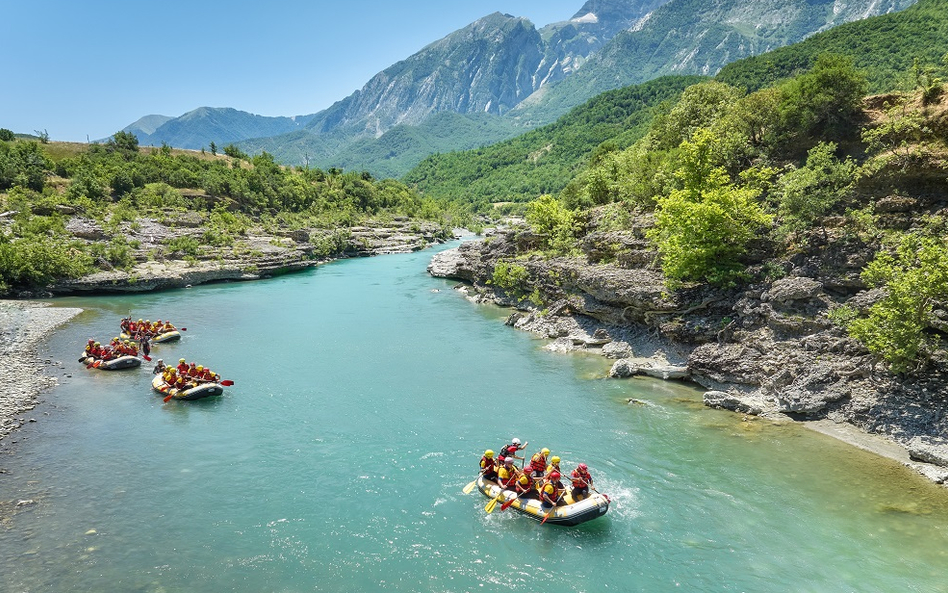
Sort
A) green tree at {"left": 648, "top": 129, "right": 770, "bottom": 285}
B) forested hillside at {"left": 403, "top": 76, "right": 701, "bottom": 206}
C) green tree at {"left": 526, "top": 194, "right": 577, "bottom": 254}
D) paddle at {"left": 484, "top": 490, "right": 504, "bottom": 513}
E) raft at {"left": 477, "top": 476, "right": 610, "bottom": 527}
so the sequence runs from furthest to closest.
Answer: forested hillside at {"left": 403, "top": 76, "right": 701, "bottom": 206}
green tree at {"left": 526, "top": 194, "right": 577, "bottom": 254}
green tree at {"left": 648, "top": 129, "right": 770, "bottom": 285}
paddle at {"left": 484, "top": 490, "right": 504, "bottom": 513}
raft at {"left": 477, "top": 476, "right": 610, "bottom": 527}

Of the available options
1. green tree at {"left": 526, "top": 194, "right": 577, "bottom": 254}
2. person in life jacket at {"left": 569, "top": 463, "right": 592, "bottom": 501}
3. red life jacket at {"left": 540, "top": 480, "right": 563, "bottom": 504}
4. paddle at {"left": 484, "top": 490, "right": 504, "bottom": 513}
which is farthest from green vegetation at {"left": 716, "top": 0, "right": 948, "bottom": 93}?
paddle at {"left": 484, "top": 490, "right": 504, "bottom": 513}

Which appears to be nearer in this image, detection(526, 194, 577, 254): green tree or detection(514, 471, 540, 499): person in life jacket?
detection(514, 471, 540, 499): person in life jacket

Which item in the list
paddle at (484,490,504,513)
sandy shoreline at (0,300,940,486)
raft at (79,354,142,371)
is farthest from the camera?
raft at (79,354,142,371)

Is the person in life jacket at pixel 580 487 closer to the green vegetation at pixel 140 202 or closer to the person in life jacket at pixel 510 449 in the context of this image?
the person in life jacket at pixel 510 449

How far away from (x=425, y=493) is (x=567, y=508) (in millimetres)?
5446

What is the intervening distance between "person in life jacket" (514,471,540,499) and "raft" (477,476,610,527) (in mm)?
211

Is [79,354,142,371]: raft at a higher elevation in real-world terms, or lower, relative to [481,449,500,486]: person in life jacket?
lower

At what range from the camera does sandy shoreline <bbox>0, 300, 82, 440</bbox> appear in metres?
26.2

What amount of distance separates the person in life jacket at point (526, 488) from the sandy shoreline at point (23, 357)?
77.3ft

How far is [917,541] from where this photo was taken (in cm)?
1612

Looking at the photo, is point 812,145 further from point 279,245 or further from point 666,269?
point 279,245

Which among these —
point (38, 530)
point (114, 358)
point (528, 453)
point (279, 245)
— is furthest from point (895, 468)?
point (279, 245)

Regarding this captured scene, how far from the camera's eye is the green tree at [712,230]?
3038cm

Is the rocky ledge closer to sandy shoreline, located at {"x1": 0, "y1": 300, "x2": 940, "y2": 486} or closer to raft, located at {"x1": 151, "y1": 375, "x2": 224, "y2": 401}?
sandy shoreline, located at {"x1": 0, "y1": 300, "x2": 940, "y2": 486}
